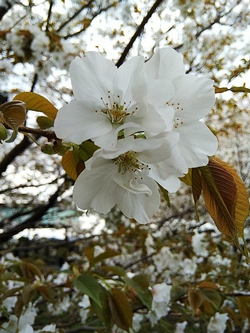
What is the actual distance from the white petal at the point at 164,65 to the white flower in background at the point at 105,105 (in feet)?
0.09

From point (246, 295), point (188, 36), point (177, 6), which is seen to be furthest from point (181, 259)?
point (177, 6)

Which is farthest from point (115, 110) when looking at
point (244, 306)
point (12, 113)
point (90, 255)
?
point (244, 306)

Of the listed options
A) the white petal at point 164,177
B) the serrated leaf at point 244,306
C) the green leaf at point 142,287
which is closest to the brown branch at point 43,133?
the white petal at point 164,177

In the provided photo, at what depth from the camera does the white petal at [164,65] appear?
16.4 inches

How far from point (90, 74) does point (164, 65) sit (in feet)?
0.31

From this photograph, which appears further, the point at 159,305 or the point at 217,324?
the point at 217,324

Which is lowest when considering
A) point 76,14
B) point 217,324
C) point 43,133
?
point 217,324

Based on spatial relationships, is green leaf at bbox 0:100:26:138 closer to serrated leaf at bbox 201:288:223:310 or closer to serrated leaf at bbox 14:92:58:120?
serrated leaf at bbox 14:92:58:120

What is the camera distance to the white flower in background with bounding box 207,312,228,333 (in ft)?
4.83

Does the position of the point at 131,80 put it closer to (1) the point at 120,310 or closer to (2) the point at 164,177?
(2) the point at 164,177

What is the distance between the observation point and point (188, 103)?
17.2 inches

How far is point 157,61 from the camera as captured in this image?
1.36 feet

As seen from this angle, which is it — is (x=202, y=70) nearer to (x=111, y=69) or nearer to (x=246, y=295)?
(x=246, y=295)

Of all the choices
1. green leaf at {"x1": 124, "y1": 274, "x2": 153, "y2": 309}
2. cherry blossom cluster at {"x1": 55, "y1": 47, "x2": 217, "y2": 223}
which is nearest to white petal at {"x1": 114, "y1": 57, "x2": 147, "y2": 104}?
cherry blossom cluster at {"x1": 55, "y1": 47, "x2": 217, "y2": 223}
